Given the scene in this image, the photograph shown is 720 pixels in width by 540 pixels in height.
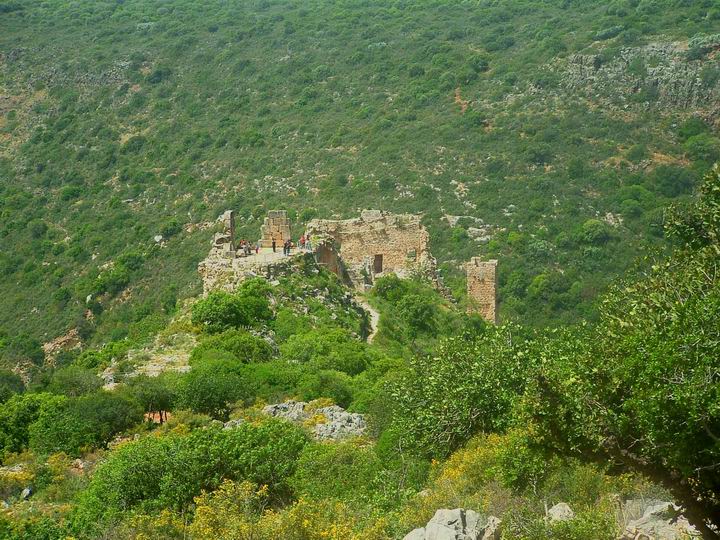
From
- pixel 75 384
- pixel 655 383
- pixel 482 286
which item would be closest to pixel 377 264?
pixel 482 286

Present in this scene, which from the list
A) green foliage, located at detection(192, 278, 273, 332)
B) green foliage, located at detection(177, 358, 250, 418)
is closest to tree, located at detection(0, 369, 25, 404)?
green foliage, located at detection(192, 278, 273, 332)

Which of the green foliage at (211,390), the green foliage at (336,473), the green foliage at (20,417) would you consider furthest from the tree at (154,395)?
the green foliage at (336,473)

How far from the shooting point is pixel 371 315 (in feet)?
125

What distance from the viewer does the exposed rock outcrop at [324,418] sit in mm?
22078

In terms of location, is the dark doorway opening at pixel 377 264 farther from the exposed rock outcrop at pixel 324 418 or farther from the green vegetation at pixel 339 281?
the exposed rock outcrop at pixel 324 418

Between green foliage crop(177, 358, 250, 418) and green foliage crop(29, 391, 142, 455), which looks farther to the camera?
green foliage crop(177, 358, 250, 418)

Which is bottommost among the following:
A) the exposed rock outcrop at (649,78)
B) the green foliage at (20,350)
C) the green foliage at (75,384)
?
the green foliage at (20,350)

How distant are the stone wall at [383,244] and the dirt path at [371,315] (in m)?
3.02

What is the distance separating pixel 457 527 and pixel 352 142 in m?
60.7

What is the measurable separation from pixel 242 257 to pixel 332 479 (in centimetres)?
1957

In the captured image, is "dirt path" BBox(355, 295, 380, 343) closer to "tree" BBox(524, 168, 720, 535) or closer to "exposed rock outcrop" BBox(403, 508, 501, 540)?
"tree" BBox(524, 168, 720, 535)

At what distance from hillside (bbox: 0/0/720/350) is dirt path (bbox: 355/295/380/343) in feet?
23.5

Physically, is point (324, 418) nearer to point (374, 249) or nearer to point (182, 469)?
point (182, 469)

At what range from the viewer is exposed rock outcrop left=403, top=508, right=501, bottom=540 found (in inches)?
527
